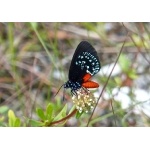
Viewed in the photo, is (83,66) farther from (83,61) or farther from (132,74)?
(132,74)

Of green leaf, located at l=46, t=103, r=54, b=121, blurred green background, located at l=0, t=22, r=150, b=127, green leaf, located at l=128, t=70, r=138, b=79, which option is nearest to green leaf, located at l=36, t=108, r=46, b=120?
green leaf, located at l=46, t=103, r=54, b=121

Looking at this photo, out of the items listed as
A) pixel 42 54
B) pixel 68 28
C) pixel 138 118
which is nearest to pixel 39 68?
pixel 42 54

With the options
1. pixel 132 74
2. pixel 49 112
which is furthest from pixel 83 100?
pixel 132 74

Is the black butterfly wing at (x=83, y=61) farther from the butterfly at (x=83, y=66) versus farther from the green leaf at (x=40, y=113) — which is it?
the green leaf at (x=40, y=113)

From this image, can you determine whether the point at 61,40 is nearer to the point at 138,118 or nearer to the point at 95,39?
the point at 95,39

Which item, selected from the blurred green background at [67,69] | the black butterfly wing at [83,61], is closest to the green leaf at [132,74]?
the blurred green background at [67,69]
